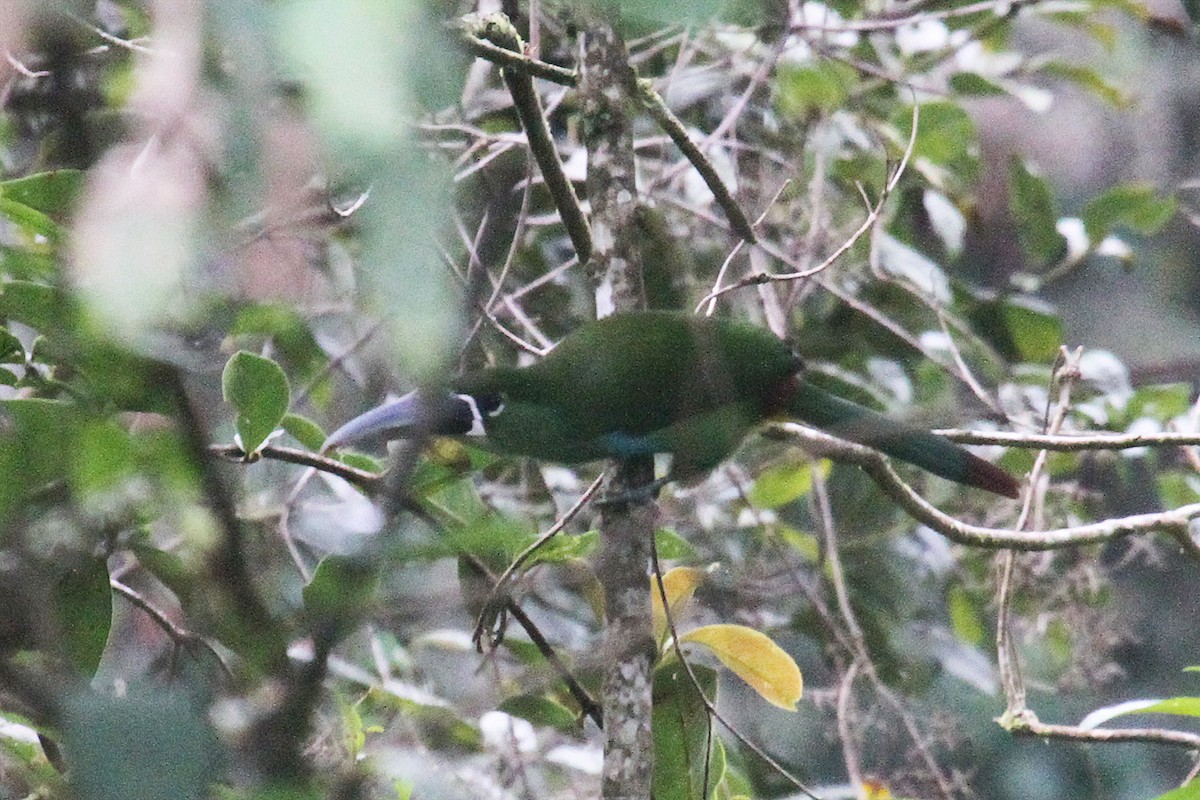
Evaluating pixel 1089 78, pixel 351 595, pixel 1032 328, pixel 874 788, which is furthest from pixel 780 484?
pixel 351 595

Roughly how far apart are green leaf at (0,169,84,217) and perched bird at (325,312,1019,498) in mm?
767

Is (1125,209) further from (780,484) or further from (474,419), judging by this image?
(474,419)

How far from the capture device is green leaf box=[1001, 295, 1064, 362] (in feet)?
10.0

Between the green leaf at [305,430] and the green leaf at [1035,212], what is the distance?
7.36 feet

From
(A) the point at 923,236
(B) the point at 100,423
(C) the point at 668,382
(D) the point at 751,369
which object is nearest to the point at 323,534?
(C) the point at 668,382

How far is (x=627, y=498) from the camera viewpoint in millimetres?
1654

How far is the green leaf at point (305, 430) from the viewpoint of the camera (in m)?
1.46

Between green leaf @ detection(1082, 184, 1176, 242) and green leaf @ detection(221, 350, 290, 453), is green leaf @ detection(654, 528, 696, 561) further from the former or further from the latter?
green leaf @ detection(1082, 184, 1176, 242)

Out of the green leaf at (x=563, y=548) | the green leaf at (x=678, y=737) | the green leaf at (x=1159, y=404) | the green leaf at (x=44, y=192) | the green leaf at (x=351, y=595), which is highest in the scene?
the green leaf at (x=351, y=595)

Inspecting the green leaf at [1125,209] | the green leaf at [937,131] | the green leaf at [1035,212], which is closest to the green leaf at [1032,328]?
the green leaf at [1035,212]

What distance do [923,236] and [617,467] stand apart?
179 centimetres

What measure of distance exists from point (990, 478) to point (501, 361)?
914 mm

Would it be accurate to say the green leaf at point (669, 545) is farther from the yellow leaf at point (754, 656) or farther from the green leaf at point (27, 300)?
the green leaf at point (27, 300)

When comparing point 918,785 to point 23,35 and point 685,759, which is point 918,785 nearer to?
point 685,759
